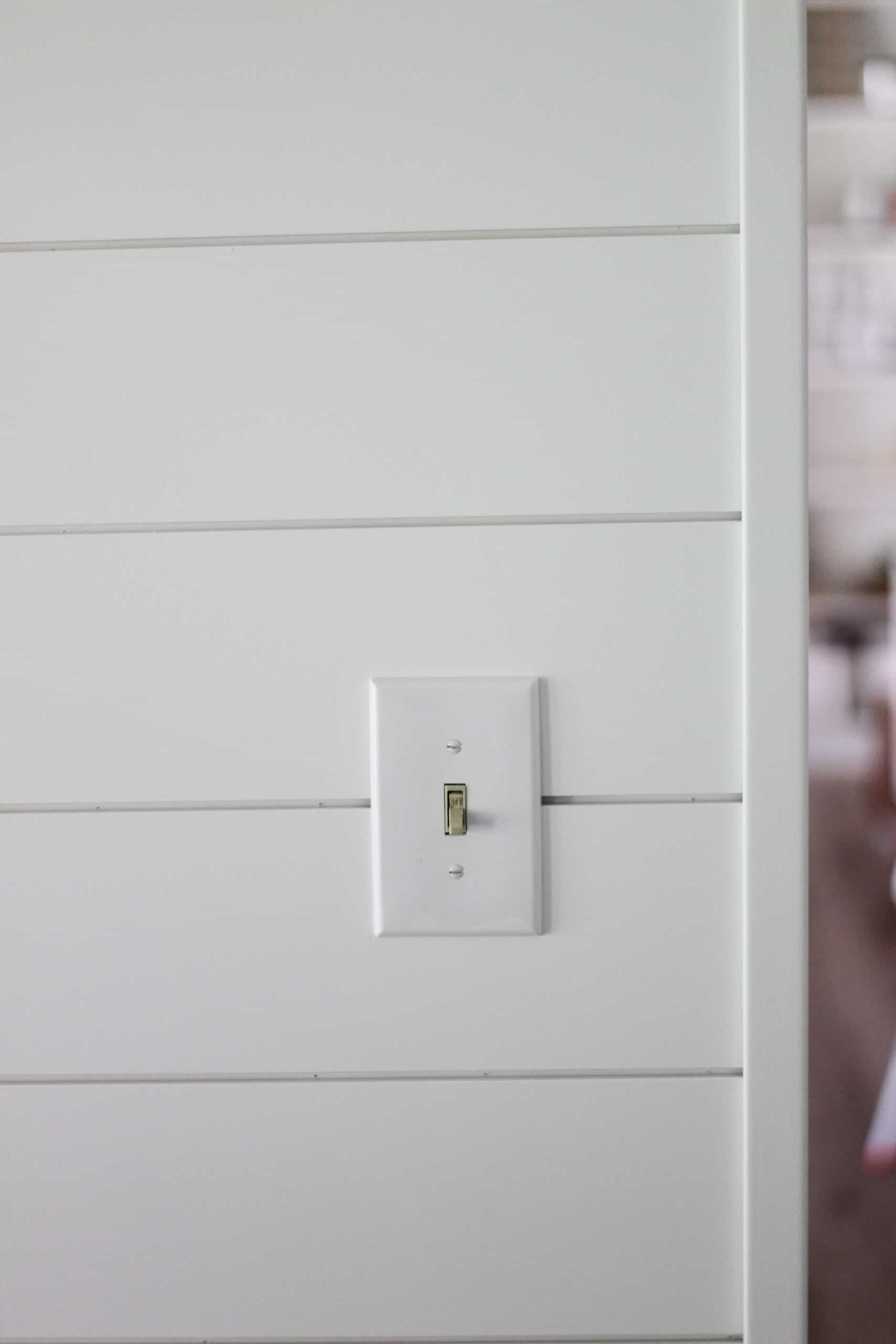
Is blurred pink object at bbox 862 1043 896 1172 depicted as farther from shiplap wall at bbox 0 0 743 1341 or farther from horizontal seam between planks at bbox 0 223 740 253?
horizontal seam between planks at bbox 0 223 740 253

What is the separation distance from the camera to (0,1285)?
2.69ft

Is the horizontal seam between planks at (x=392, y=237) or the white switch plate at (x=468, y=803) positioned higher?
the horizontal seam between planks at (x=392, y=237)

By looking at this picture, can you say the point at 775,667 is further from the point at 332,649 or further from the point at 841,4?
the point at 841,4

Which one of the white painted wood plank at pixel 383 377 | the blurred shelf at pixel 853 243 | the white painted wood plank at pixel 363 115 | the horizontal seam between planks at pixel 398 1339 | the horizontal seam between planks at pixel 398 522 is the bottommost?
the horizontal seam between planks at pixel 398 1339

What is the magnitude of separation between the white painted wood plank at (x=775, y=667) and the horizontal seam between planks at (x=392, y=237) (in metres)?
0.05

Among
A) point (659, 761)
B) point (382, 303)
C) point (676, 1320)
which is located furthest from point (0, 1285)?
point (382, 303)

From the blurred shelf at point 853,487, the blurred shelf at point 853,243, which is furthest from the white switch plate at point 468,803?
the blurred shelf at point 853,243

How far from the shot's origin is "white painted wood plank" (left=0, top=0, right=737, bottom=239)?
75 centimetres

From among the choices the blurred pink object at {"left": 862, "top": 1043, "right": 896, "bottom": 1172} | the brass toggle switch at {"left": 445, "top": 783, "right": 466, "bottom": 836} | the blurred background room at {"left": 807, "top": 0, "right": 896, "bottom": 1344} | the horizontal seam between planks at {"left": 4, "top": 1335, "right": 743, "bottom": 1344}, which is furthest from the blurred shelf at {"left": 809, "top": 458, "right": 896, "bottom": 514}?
the horizontal seam between planks at {"left": 4, "top": 1335, "right": 743, "bottom": 1344}

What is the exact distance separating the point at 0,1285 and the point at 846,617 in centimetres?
75

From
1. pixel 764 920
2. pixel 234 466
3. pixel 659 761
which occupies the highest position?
pixel 234 466

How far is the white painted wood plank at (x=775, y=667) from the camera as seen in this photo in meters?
0.75

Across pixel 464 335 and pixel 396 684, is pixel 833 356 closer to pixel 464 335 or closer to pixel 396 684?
pixel 464 335

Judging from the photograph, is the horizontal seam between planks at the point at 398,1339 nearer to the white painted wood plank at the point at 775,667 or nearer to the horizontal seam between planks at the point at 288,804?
the white painted wood plank at the point at 775,667
